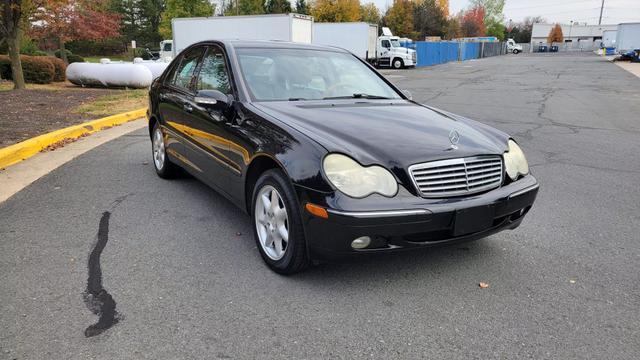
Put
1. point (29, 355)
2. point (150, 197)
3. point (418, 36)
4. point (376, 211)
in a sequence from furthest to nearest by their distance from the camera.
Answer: point (418, 36) → point (150, 197) → point (376, 211) → point (29, 355)

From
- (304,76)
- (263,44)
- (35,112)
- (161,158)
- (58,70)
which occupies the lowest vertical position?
(35,112)

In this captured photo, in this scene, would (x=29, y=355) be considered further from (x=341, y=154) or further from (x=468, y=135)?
(x=468, y=135)

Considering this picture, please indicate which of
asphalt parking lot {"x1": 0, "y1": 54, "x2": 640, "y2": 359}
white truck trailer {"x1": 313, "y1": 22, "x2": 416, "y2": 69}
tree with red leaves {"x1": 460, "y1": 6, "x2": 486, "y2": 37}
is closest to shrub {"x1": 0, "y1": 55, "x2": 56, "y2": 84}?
asphalt parking lot {"x1": 0, "y1": 54, "x2": 640, "y2": 359}

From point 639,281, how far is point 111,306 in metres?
3.32

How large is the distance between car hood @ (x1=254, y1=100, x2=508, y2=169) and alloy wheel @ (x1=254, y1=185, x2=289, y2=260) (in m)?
0.49

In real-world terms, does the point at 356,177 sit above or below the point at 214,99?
below

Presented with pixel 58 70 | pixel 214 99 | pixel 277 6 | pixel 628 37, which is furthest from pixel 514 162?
pixel 277 6

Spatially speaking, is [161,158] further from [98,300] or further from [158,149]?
[98,300]

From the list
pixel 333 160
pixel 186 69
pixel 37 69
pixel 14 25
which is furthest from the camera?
pixel 37 69

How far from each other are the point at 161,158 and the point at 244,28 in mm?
16271

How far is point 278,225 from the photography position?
3322 millimetres

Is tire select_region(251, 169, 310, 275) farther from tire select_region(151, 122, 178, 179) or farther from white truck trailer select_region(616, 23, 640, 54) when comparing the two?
white truck trailer select_region(616, 23, 640, 54)

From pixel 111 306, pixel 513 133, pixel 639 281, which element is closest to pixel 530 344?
pixel 639 281

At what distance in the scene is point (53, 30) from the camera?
67.5 ft
